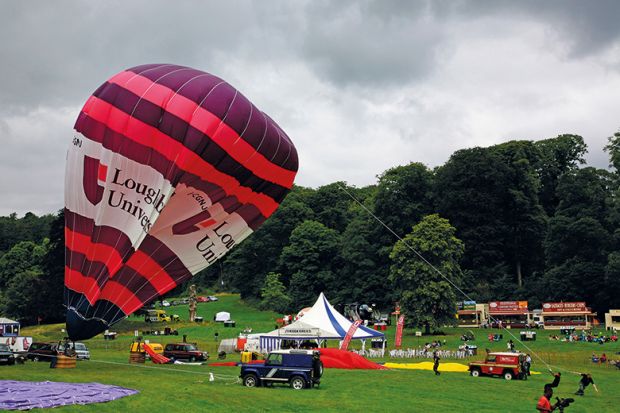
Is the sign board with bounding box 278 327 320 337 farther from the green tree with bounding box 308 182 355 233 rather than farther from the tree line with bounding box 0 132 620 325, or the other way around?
the green tree with bounding box 308 182 355 233

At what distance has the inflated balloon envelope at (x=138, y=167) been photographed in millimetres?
25641

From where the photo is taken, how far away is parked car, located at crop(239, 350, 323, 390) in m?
26.6

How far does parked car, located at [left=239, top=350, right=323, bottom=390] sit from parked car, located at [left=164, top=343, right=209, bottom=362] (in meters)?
14.1

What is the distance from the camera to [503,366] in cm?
3441

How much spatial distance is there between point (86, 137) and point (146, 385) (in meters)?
9.39

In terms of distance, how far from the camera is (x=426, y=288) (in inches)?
2576

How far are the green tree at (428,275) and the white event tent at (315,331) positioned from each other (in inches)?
Answer: 832

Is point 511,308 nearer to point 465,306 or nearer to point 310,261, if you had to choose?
point 465,306

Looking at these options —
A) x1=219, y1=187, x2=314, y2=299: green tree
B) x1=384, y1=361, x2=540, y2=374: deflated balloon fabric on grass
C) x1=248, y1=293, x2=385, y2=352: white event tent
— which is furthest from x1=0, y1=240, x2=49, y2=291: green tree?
x1=384, y1=361, x2=540, y2=374: deflated balloon fabric on grass

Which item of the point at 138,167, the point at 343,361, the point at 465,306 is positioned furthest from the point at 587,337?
the point at 138,167

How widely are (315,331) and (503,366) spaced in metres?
12.3

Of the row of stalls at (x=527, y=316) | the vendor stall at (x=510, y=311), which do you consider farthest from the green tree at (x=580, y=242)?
the vendor stall at (x=510, y=311)

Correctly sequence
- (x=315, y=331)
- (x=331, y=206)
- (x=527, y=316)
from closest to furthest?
(x=315, y=331) → (x=527, y=316) → (x=331, y=206)

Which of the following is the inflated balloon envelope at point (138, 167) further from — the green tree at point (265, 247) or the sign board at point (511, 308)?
the green tree at point (265, 247)
